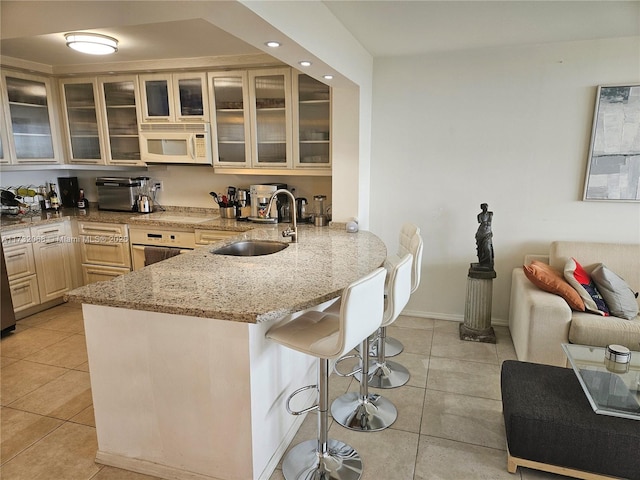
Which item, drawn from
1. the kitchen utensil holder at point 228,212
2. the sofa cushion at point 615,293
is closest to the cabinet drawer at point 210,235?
the kitchen utensil holder at point 228,212

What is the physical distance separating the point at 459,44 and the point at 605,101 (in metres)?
1.22

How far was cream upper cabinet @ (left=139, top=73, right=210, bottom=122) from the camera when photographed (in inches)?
155

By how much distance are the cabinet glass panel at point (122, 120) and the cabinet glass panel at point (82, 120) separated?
0.65 ft

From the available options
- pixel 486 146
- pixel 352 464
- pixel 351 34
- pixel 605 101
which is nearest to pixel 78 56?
pixel 351 34

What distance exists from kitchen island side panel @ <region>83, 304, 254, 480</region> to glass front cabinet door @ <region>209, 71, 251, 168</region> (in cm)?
236

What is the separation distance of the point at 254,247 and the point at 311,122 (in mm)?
1374

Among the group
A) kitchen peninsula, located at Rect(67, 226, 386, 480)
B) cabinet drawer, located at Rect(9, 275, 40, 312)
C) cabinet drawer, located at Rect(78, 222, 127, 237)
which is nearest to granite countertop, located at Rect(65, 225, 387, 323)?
kitchen peninsula, located at Rect(67, 226, 386, 480)

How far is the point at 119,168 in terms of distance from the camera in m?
4.71

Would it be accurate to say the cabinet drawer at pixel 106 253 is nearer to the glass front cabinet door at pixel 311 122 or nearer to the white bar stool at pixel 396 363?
the glass front cabinet door at pixel 311 122

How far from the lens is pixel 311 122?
3.73 metres

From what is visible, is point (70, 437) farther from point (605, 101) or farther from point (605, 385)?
point (605, 101)

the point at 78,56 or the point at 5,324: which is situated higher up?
the point at 78,56

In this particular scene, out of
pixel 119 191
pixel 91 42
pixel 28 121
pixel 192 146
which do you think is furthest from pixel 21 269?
pixel 91 42

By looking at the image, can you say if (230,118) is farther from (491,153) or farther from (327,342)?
(327,342)
